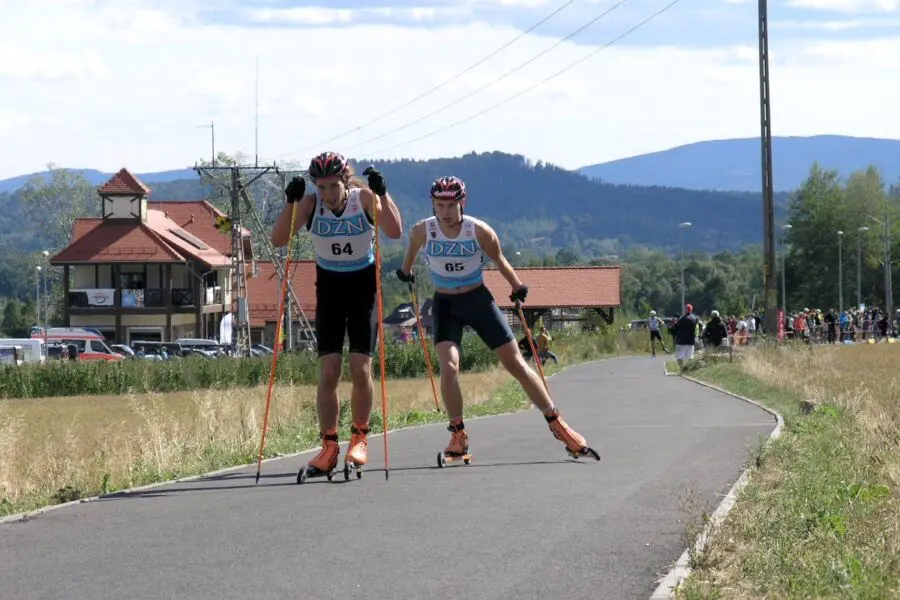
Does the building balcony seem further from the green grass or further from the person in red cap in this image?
the green grass

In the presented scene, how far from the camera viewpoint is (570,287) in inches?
3647

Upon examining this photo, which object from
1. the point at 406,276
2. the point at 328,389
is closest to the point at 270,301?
the point at 406,276

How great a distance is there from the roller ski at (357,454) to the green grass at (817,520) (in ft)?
8.12

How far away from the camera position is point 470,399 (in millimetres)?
24156

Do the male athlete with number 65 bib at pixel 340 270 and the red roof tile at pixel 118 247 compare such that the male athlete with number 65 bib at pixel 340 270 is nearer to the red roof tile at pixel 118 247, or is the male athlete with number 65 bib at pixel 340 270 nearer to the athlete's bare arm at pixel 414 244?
the athlete's bare arm at pixel 414 244

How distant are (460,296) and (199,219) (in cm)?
8494

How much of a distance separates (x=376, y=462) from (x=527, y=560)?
174 inches

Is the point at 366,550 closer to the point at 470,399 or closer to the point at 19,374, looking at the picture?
the point at 470,399

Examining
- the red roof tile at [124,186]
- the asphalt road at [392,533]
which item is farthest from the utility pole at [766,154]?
the red roof tile at [124,186]

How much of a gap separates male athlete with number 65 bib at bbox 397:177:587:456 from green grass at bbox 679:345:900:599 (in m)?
1.71

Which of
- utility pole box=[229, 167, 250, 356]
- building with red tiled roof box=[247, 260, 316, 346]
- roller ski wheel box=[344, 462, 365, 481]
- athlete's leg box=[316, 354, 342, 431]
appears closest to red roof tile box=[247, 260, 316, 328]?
building with red tiled roof box=[247, 260, 316, 346]

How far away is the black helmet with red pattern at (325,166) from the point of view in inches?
353

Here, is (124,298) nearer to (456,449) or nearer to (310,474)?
(456,449)

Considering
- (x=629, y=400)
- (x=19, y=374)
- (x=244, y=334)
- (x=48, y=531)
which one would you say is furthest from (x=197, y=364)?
(x=48, y=531)
